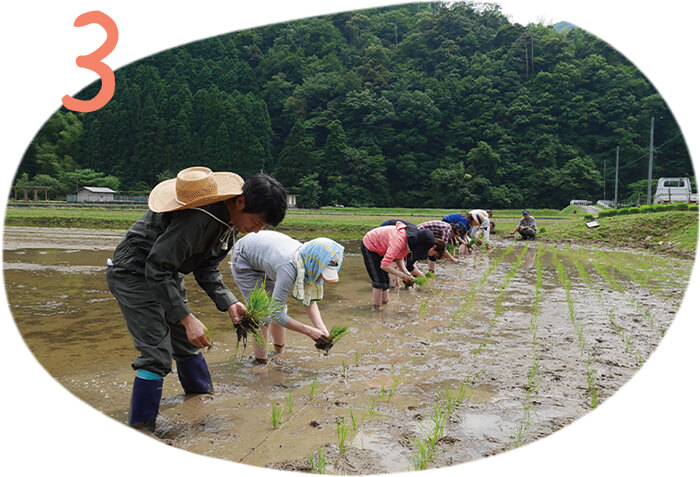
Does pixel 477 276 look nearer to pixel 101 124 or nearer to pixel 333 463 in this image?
pixel 333 463

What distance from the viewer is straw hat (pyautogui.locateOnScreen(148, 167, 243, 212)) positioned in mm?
2211

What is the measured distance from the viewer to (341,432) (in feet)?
7.73

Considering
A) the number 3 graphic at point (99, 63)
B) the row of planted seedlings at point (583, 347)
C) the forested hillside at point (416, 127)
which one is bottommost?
the row of planted seedlings at point (583, 347)

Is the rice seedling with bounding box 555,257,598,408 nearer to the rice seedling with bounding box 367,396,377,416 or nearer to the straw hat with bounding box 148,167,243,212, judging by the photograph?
the rice seedling with bounding box 367,396,377,416

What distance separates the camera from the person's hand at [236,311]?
2.83m

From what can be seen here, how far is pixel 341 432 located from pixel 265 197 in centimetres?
118

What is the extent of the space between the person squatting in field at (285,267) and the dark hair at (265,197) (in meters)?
1.14

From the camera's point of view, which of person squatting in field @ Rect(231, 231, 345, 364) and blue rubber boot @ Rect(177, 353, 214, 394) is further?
person squatting in field @ Rect(231, 231, 345, 364)

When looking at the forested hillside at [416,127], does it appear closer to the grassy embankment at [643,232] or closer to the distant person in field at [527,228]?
the distant person in field at [527,228]

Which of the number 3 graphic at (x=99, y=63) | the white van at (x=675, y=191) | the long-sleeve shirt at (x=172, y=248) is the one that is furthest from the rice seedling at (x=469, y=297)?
the white van at (x=675, y=191)

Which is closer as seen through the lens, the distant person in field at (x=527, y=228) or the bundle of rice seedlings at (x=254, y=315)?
Answer: the bundle of rice seedlings at (x=254, y=315)

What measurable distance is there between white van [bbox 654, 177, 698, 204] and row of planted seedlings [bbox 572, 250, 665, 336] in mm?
10672

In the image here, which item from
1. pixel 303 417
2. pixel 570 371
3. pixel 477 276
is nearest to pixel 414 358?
pixel 570 371

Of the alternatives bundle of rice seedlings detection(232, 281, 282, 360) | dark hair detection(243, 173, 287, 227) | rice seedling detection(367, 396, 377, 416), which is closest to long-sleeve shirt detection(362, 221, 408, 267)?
bundle of rice seedlings detection(232, 281, 282, 360)
